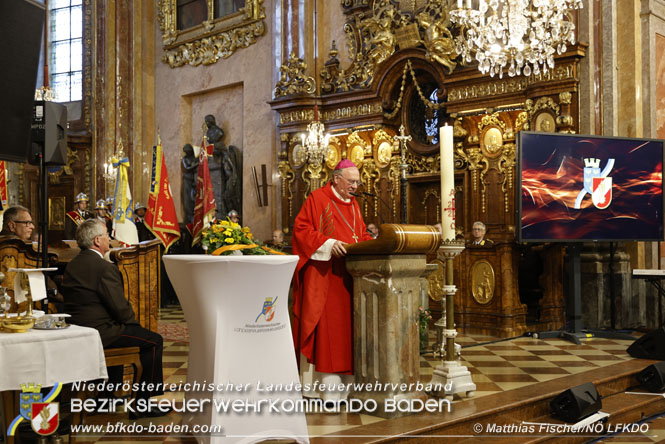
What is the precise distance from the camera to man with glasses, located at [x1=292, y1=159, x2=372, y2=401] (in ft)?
14.1

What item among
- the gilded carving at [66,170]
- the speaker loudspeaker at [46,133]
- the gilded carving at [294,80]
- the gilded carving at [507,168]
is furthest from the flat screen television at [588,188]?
the gilded carving at [66,170]

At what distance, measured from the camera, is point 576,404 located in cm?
438

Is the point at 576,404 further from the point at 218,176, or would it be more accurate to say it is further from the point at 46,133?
the point at 218,176

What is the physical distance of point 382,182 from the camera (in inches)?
448

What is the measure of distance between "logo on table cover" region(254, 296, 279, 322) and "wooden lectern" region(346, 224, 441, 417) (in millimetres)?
895

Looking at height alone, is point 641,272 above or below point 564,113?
below

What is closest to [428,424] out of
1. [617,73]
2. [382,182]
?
[617,73]

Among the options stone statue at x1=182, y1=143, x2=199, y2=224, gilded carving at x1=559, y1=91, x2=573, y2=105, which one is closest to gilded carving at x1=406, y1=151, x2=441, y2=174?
gilded carving at x1=559, y1=91, x2=573, y2=105

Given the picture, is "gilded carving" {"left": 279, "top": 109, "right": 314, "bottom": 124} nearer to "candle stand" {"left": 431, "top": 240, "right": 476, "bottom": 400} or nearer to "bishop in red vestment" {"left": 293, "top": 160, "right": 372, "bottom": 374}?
"bishop in red vestment" {"left": 293, "top": 160, "right": 372, "bottom": 374}

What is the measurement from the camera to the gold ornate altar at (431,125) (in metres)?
8.62

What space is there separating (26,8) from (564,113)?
7869 millimetres

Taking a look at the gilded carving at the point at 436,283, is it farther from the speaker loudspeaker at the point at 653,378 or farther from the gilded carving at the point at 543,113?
the speaker loudspeaker at the point at 653,378

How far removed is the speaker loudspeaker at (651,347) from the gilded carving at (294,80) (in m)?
7.55

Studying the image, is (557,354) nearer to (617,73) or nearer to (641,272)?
(641,272)
